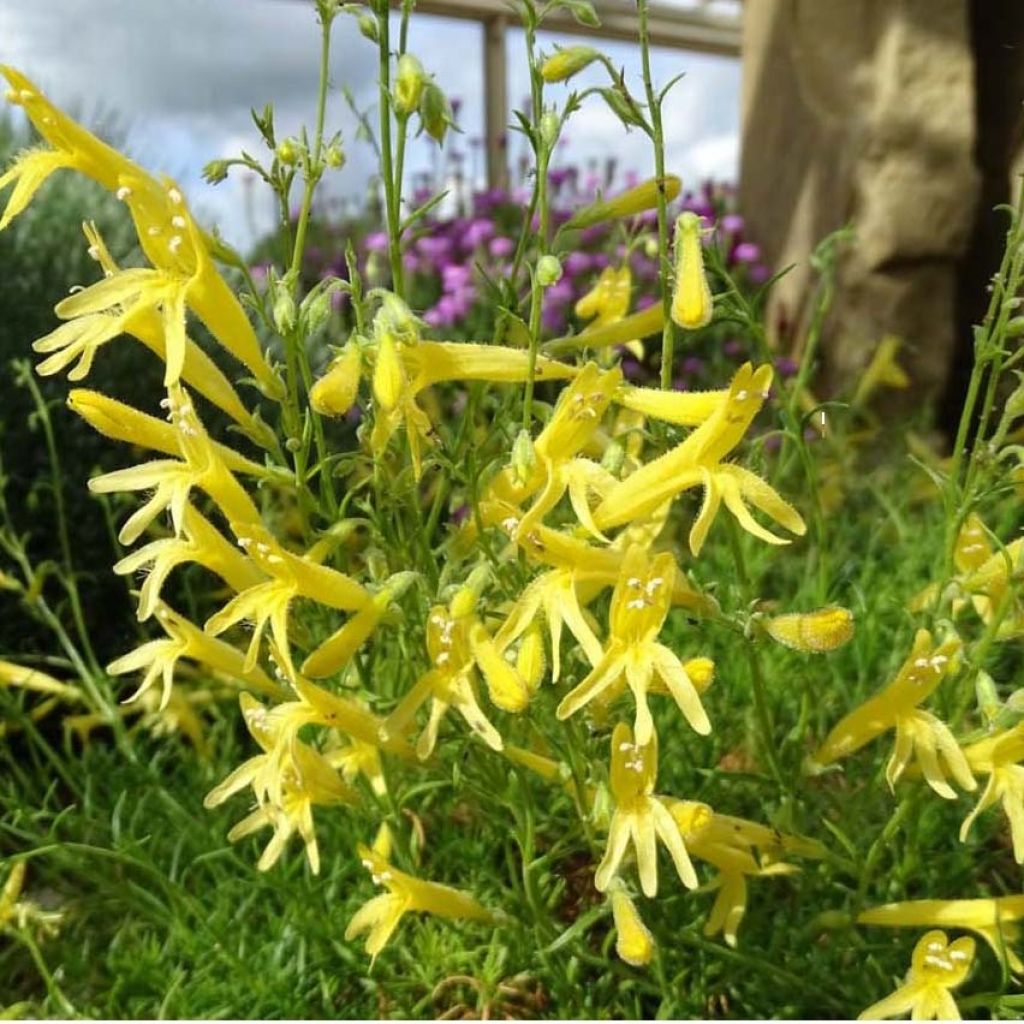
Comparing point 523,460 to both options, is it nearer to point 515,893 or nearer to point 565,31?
point 515,893

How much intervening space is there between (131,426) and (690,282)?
669 mm

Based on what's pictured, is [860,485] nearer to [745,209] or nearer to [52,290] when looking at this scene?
[745,209]

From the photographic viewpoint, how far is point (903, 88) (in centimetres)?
412

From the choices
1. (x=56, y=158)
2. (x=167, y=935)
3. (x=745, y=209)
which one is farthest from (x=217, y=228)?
(x=745, y=209)

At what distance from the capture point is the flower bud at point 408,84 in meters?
1.19

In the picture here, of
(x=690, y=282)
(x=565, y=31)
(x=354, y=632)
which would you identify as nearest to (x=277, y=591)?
(x=354, y=632)

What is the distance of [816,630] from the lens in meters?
1.33

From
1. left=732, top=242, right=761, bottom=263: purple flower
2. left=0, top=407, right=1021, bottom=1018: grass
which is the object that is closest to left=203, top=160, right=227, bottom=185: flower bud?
left=0, top=407, right=1021, bottom=1018: grass

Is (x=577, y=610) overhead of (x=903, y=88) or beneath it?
beneath

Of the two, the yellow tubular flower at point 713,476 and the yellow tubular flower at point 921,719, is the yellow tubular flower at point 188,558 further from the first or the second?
the yellow tubular flower at point 921,719

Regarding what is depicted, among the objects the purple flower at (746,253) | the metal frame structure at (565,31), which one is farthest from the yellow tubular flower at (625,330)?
the metal frame structure at (565,31)

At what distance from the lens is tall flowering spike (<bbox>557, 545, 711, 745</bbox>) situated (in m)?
1.21

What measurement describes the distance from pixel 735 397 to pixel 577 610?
29cm

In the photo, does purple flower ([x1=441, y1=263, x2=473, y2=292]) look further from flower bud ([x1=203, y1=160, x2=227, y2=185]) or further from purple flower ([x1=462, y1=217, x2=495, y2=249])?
flower bud ([x1=203, y1=160, x2=227, y2=185])
